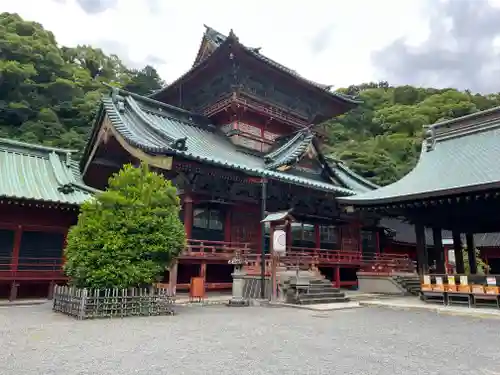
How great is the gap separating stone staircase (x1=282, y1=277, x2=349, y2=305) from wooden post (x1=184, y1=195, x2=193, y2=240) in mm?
4883

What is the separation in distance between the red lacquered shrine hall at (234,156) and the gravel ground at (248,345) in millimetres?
5955

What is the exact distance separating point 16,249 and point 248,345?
12.8 metres

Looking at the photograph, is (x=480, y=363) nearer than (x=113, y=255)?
Yes

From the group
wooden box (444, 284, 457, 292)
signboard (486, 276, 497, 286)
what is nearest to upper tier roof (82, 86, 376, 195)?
wooden box (444, 284, 457, 292)

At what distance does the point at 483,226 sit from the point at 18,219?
65.2ft

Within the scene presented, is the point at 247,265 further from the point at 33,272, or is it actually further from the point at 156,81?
the point at 156,81

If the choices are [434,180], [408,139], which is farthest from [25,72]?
[408,139]

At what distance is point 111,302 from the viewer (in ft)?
33.9

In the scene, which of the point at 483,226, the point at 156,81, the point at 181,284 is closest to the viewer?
the point at 181,284

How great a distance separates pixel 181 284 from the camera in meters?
15.6

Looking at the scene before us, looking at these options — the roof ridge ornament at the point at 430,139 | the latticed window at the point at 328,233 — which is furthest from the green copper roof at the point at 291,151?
the roof ridge ornament at the point at 430,139

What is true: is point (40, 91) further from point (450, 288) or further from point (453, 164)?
point (450, 288)

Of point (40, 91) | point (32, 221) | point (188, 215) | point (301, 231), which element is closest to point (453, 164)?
point (301, 231)

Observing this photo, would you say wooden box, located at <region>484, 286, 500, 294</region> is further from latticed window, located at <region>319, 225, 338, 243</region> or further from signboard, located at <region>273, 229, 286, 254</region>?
latticed window, located at <region>319, 225, 338, 243</region>
